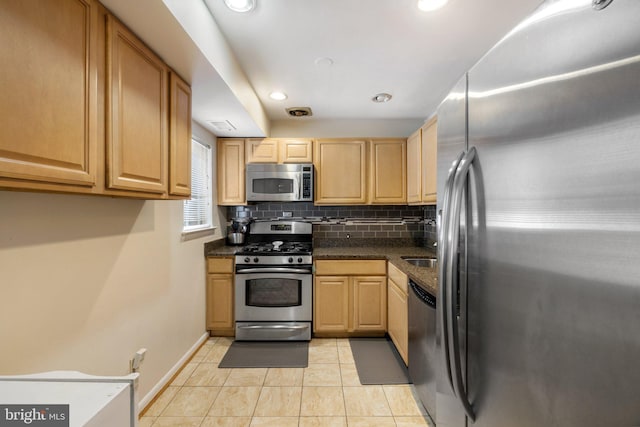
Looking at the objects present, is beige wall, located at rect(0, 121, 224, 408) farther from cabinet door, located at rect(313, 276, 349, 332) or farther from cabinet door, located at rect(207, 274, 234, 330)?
cabinet door, located at rect(313, 276, 349, 332)

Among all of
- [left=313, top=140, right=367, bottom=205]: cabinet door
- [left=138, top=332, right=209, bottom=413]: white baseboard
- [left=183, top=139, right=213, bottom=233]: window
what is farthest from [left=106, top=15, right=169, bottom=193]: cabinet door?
[left=313, top=140, right=367, bottom=205]: cabinet door

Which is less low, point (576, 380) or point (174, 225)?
point (174, 225)

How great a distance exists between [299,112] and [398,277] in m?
2.03

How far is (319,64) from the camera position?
87.6 inches

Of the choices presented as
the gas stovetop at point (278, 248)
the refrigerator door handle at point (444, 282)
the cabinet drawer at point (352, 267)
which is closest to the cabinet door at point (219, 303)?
the gas stovetop at point (278, 248)

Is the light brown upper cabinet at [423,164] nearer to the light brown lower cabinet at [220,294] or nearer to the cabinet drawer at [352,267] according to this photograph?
the cabinet drawer at [352,267]

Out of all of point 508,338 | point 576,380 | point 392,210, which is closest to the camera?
point 576,380

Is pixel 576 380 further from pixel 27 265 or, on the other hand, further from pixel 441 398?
pixel 27 265

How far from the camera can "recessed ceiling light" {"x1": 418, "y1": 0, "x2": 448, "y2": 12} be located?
5.12ft

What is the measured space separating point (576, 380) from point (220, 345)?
2.95 metres

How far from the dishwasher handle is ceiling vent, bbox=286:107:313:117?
210cm

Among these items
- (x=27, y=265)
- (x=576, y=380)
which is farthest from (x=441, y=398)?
(x=27, y=265)

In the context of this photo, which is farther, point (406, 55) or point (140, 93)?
point (406, 55)

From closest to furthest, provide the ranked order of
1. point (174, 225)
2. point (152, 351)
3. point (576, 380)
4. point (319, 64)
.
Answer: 1. point (576, 380)
2. point (152, 351)
3. point (319, 64)
4. point (174, 225)
